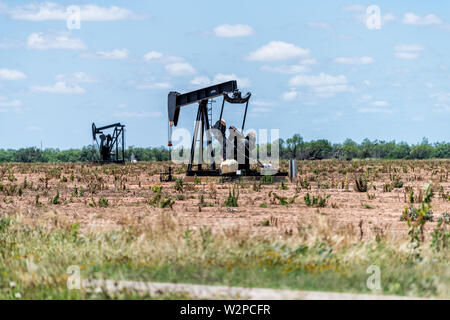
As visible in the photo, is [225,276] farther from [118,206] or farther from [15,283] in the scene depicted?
[118,206]

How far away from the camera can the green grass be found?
751cm

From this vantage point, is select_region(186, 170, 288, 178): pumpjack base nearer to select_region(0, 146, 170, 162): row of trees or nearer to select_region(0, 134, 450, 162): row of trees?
select_region(0, 134, 450, 162): row of trees

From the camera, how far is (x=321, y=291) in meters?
7.25

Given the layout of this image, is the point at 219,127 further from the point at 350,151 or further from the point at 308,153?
the point at 350,151

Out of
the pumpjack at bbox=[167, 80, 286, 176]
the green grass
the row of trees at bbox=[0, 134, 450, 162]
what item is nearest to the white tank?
the pumpjack at bbox=[167, 80, 286, 176]

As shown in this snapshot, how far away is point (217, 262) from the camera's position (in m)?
8.20

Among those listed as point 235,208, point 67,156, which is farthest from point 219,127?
point 67,156

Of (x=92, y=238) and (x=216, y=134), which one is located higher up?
Answer: (x=216, y=134)

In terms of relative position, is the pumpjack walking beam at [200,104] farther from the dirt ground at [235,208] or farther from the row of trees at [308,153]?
the row of trees at [308,153]

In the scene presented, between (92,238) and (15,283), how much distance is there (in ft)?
6.68
